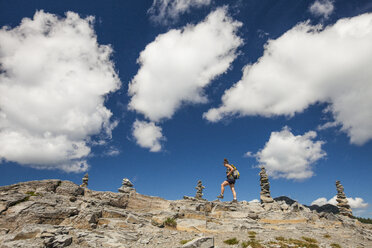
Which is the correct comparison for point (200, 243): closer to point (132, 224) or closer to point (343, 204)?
point (132, 224)

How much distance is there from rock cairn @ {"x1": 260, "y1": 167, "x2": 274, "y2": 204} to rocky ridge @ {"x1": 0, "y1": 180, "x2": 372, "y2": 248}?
10091 mm

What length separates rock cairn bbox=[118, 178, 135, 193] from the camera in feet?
102

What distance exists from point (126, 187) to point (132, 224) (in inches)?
501

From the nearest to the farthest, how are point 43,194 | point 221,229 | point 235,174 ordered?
point 221,229, point 43,194, point 235,174

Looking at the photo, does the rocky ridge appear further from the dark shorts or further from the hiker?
the dark shorts

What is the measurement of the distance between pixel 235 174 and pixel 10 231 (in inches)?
1010

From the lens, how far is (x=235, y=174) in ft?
98.8


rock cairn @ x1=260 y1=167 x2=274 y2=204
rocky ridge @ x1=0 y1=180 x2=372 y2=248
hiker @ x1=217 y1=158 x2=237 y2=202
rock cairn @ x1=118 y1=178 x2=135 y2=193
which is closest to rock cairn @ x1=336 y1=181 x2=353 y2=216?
rock cairn @ x1=260 y1=167 x2=274 y2=204

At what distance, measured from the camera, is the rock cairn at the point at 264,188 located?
41.5 meters

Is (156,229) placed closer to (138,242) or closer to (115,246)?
(138,242)

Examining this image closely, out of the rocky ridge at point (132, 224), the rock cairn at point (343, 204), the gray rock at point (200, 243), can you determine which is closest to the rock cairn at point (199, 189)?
the rocky ridge at point (132, 224)

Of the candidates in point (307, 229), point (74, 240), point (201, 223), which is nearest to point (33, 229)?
point (74, 240)

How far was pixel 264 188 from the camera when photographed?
4397 centimetres

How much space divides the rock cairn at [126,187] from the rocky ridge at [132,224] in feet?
0.97
